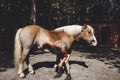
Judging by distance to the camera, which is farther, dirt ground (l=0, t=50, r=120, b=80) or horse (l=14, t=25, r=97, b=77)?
dirt ground (l=0, t=50, r=120, b=80)

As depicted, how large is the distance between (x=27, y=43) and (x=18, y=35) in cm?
47

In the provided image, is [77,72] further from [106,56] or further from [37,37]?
[106,56]

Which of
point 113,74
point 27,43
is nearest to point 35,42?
point 27,43

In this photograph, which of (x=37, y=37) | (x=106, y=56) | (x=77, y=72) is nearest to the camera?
(x=37, y=37)

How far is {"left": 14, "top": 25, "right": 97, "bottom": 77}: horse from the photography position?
9969mm

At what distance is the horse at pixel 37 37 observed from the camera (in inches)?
392

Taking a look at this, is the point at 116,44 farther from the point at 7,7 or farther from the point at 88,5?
the point at 7,7

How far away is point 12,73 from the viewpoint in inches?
429

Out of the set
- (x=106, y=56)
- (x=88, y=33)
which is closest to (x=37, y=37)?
(x=88, y=33)

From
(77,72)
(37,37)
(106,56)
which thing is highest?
(37,37)

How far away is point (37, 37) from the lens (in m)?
10.2

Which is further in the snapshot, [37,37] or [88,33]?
[88,33]

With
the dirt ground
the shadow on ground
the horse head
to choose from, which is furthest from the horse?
the shadow on ground

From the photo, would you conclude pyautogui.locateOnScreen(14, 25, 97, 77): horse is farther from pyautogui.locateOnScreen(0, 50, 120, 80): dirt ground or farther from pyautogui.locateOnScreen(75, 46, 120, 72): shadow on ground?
pyautogui.locateOnScreen(75, 46, 120, 72): shadow on ground
